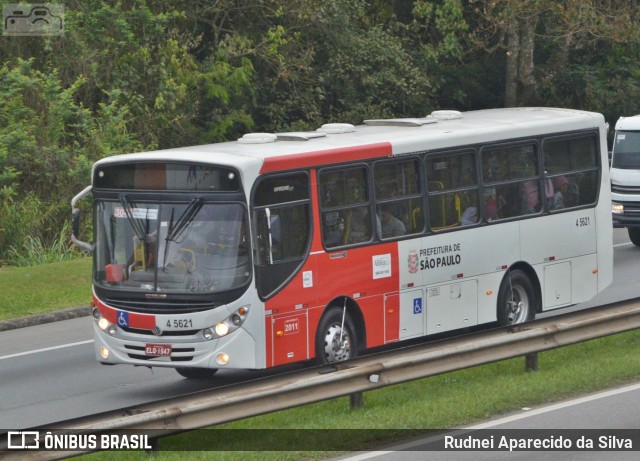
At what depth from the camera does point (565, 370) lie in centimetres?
1375

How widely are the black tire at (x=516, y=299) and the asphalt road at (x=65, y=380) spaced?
3.38m

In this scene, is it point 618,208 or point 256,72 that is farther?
point 256,72

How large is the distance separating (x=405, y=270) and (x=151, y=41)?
1810 centimetres

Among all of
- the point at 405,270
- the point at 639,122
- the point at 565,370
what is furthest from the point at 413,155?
the point at 639,122

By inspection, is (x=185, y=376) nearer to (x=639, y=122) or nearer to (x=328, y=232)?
(x=328, y=232)

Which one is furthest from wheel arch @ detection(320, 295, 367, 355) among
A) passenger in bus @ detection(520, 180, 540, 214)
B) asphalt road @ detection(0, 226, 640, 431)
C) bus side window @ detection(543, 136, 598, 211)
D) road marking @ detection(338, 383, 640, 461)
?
bus side window @ detection(543, 136, 598, 211)

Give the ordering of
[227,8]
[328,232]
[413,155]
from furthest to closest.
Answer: [227,8], [413,155], [328,232]

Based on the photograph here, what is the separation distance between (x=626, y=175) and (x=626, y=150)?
1.69 feet

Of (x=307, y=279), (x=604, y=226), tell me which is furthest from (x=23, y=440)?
(x=604, y=226)

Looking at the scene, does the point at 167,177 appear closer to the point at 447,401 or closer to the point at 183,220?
the point at 183,220

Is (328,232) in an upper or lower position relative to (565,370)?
upper

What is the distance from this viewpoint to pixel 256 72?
35.9 meters

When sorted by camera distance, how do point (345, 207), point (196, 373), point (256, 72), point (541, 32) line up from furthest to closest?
point (541, 32) < point (256, 72) < point (196, 373) < point (345, 207)

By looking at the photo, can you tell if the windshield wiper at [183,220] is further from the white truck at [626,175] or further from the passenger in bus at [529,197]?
the white truck at [626,175]
